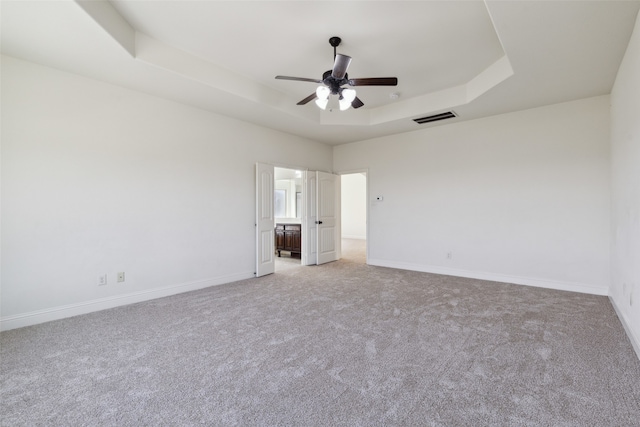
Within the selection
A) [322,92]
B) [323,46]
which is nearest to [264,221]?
[322,92]

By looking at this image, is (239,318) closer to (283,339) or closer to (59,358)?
(283,339)

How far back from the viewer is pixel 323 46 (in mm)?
Result: 3154

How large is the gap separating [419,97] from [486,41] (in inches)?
61.8

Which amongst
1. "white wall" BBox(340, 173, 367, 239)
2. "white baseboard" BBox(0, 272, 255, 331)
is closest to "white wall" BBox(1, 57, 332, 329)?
"white baseboard" BBox(0, 272, 255, 331)

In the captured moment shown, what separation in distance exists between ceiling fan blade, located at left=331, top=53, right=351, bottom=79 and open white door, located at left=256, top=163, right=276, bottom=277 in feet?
8.28

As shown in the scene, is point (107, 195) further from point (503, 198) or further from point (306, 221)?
point (503, 198)

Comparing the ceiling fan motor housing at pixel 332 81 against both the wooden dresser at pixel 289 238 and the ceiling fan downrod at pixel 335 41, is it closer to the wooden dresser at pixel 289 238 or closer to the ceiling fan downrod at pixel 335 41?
the ceiling fan downrod at pixel 335 41

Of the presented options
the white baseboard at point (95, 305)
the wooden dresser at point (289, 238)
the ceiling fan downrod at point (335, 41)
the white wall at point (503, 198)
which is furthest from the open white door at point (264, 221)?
the ceiling fan downrod at point (335, 41)

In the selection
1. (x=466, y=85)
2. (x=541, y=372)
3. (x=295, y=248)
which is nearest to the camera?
(x=541, y=372)

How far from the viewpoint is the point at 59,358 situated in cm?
230

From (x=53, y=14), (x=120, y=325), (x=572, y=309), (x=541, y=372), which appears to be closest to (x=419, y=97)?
(x=572, y=309)

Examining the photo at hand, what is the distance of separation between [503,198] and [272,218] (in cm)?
393

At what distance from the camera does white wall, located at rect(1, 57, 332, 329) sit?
291cm

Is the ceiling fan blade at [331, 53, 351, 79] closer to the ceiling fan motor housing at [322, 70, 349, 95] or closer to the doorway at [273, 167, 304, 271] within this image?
the ceiling fan motor housing at [322, 70, 349, 95]
